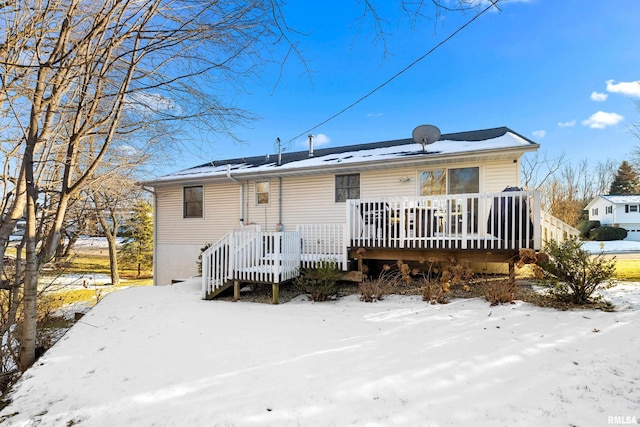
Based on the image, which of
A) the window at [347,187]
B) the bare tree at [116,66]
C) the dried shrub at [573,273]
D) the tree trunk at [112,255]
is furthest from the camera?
the tree trunk at [112,255]

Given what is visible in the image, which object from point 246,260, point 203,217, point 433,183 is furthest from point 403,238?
point 203,217

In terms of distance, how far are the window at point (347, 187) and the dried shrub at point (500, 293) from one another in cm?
469

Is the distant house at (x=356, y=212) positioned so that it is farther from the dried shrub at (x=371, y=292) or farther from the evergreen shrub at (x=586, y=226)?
the evergreen shrub at (x=586, y=226)

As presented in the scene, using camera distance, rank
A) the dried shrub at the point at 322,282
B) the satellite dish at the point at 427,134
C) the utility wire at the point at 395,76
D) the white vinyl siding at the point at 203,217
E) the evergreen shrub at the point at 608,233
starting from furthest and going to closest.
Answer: the evergreen shrub at the point at 608,233
the white vinyl siding at the point at 203,217
the satellite dish at the point at 427,134
the dried shrub at the point at 322,282
the utility wire at the point at 395,76

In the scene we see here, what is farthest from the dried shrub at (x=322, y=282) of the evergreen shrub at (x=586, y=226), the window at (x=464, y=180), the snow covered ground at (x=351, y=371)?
the evergreen shrub at (x=586, y=226)

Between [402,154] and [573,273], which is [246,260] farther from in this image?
[573,273]

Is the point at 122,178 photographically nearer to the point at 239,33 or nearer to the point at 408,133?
the point at 239,33

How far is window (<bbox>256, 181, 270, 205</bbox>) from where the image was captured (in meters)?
10.5

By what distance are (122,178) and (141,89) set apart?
4.60 meters

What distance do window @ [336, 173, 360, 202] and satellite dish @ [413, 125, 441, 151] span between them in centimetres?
209

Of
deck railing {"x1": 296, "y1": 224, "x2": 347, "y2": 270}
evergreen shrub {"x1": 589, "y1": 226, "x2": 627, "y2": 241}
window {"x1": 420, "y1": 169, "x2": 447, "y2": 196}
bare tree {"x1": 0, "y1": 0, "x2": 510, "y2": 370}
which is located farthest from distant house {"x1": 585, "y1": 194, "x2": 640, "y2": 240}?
bare tree {"x1": 0, "y1": 0, "x2": 510, "y2": 370}

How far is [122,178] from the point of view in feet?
23.4

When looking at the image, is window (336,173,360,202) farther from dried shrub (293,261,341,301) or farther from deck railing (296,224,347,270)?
dried shrub (293,261,341,301)

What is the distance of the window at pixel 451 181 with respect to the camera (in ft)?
26.4
